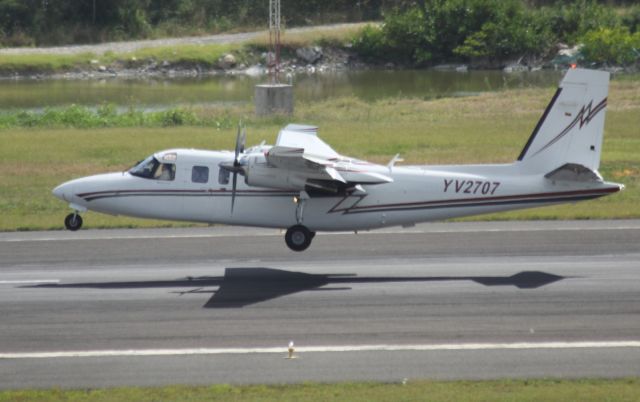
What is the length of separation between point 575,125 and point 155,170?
9.96 meters

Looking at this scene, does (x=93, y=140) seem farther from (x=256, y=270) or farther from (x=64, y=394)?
(x=64, y=394)

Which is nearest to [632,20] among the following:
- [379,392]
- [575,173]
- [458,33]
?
[458,33]

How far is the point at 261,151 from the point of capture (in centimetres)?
2402

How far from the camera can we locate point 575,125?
2314 cm

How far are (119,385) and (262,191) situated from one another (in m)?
8.47

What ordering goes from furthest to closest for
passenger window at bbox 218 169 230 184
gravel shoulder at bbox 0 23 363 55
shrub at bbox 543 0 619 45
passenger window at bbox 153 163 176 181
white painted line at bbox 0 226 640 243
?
gravel shoulder at bbox 0 23 363 55 < shrub at bbox 543 0 619 45 < white painted line at bbox 0 226 640 243 < passenger window at bbox 153 163 176 181 < passenger window at bbox 218 169 230 184

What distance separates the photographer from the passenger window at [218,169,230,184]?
24547mm

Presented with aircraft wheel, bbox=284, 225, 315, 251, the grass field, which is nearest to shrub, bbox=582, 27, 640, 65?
the grass field

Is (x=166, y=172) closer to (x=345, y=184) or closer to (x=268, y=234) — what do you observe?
(x=345, y=184)

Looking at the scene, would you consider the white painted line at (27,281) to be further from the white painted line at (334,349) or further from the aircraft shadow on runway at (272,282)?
the white painted line at (334,349)

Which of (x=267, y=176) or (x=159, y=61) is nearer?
(x=267, y=176)

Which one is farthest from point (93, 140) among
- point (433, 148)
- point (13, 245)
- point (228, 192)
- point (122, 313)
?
point (122, 313)

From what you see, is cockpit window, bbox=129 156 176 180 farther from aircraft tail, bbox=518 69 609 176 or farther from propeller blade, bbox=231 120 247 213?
aircraft tail, bbox=518 69 609 176

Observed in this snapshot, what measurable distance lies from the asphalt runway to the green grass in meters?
0.40
